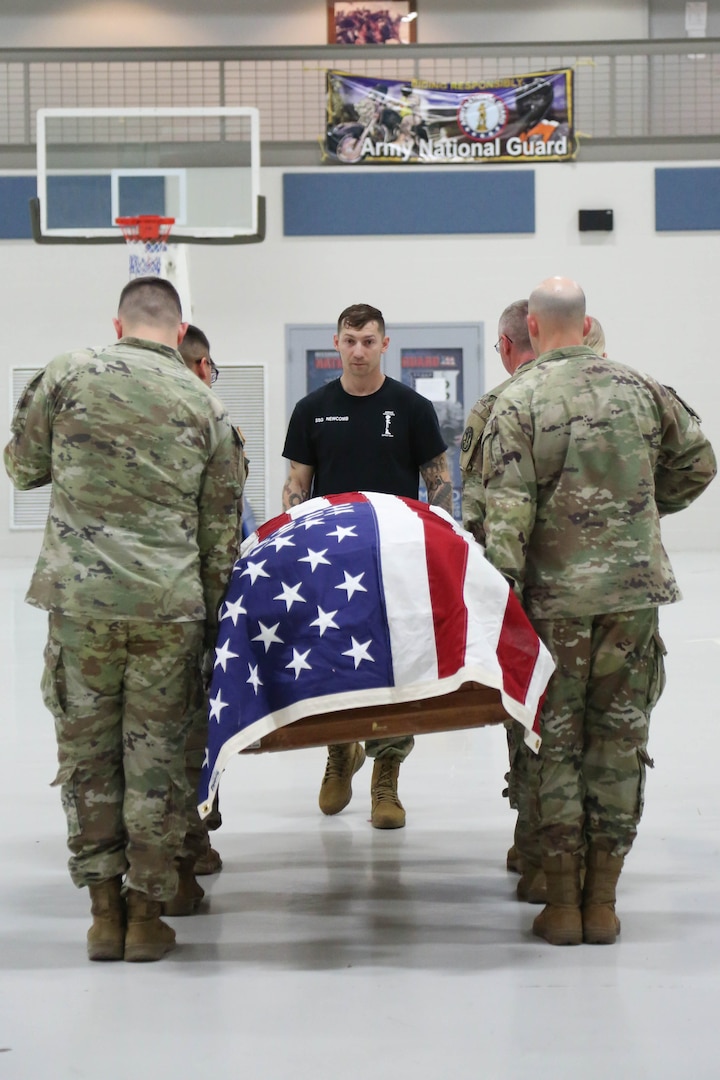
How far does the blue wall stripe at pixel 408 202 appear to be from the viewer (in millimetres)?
12203

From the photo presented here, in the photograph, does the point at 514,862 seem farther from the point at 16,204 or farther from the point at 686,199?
the point at 16,204

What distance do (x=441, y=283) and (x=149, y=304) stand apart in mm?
9830

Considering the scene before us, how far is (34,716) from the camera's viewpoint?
5391 millimetres

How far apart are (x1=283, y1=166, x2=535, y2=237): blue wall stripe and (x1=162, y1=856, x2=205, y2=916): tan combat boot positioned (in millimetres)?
10156

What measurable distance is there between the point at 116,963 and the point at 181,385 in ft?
4.15

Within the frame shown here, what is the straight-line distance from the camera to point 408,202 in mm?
12250

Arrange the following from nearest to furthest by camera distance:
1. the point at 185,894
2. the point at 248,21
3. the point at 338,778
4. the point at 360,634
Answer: the point at 360,634, the point at 185,894, the point at 338,778, the point at 248,21

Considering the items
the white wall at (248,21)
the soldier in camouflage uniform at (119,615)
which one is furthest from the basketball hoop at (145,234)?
the soldier in camouflage uniform at (119,615)

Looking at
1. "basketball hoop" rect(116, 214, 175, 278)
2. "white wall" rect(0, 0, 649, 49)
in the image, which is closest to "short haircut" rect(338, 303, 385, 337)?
"basketball hoop" rect(116, 214, 175, 278)

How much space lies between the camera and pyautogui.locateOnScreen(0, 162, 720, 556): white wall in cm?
1227

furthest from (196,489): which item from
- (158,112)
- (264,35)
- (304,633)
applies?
(264,35)

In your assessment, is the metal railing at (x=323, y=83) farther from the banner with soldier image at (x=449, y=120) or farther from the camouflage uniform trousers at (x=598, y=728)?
the camouflage uniform trousers at (x=598, y=728)

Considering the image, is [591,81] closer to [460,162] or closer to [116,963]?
[460,162]

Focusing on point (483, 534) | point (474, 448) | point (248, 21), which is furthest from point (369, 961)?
point (248, 21)
